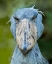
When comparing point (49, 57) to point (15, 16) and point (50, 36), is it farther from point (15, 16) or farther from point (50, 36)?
point (15, 16)

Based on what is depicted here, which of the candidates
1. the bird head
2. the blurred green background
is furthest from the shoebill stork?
the blurred green background

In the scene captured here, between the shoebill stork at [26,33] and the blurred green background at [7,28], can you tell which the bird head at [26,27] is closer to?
the shoebill stork at [26,33]

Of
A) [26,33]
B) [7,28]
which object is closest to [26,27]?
[26,33]

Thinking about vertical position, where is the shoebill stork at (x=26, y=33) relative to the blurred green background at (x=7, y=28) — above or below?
above

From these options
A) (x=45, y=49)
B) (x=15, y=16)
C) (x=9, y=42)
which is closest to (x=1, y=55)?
(x=9, y=42)

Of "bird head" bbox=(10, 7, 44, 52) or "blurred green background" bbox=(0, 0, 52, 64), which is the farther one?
"blurred green background" bbox=(0, 0, 52, 64)

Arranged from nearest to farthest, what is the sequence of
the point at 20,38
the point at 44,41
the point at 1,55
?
1. the point at 20,38
2. the point at 44,41
3. the point at 1,55

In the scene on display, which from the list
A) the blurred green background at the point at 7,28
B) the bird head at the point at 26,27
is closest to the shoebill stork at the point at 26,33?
the bird head at the point at 26,27

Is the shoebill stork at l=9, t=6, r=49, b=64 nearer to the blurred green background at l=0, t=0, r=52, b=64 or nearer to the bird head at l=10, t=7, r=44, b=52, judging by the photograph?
the bird head at l=10, t=7, r=44, b=52
